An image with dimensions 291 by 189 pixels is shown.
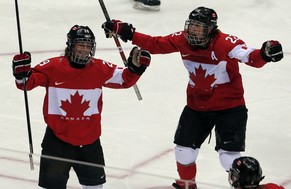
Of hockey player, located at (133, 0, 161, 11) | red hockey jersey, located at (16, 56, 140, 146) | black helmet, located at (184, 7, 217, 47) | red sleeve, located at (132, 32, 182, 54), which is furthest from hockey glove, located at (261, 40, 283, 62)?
hockey player, located at (133, 0, 161, 11)

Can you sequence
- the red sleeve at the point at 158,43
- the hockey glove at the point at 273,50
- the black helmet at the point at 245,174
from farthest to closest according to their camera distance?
1. the red sleeve at the point at 158,43
2. the hockey glove at the point at 273,50
3. the black helmet at the point at 245,174

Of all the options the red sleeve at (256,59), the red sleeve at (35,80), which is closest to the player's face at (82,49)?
the red sleeve at (35,80)

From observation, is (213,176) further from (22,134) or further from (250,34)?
(250,34)

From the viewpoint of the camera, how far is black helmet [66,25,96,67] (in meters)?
3.79

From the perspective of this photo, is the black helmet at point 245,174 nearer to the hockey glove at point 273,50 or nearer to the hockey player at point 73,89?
the hockey player at point 73,89

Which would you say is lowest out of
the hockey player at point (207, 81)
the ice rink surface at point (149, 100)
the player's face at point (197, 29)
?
the ice rink surface at point (149, 100)

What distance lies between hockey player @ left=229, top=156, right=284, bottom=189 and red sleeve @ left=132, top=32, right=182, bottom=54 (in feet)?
4.11

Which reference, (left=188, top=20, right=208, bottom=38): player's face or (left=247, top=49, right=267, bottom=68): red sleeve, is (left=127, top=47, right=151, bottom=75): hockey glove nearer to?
(left=188, top=20, right=208, bottom=38): player's face

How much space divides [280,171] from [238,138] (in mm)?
584

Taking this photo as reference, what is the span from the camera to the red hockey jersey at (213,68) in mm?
4215

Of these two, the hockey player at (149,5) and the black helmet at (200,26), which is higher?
the black helmet at (200,26)

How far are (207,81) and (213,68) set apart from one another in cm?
7

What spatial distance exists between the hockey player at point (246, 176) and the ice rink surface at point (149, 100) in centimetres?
17

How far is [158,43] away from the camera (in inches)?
173
